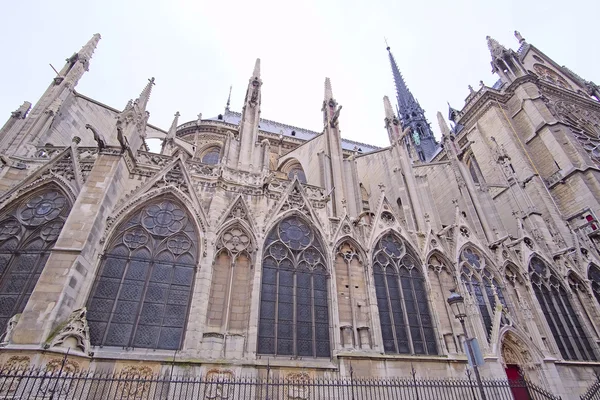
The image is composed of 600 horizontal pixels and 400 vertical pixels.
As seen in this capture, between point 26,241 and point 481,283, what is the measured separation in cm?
1451

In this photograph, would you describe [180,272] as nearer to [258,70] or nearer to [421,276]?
[421,276]

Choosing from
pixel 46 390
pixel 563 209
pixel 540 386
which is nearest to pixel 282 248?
pixel 46 390

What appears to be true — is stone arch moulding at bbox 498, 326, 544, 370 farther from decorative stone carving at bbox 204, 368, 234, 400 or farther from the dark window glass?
the dark window glass

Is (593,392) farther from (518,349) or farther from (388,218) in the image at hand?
(388,218)

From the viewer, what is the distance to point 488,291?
1209 cm

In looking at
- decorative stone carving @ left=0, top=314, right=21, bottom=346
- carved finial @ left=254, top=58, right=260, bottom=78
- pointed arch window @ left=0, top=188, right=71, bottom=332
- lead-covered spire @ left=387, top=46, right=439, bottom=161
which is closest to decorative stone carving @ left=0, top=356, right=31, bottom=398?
decorative stone carving @ left=0, top=314, right=21, bottom=346

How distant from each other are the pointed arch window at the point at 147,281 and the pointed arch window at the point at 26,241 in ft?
5.17

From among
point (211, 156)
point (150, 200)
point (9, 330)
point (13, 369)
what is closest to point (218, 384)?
point (13, 369)

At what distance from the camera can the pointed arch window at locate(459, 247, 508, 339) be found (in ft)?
38.0

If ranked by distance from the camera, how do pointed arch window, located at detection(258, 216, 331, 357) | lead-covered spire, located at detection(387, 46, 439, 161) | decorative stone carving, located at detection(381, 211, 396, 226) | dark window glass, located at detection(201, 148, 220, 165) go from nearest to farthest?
pointed arch window, located at detection(258, 216, 331, 357) < decorative stone carving, located at detection(381, 211, 396, 226) < dark window glass, located at detection(201, 148, 220, 165) < lead-covered spire, located at detection(387, 46, 439, 161)

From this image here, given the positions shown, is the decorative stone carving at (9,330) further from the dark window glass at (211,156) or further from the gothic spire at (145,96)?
the dark window glass at (211,156)

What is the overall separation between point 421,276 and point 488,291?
9.14 feet

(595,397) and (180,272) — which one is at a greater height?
(180,272)

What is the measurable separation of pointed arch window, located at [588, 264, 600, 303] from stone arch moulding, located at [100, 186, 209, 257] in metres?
15.3
